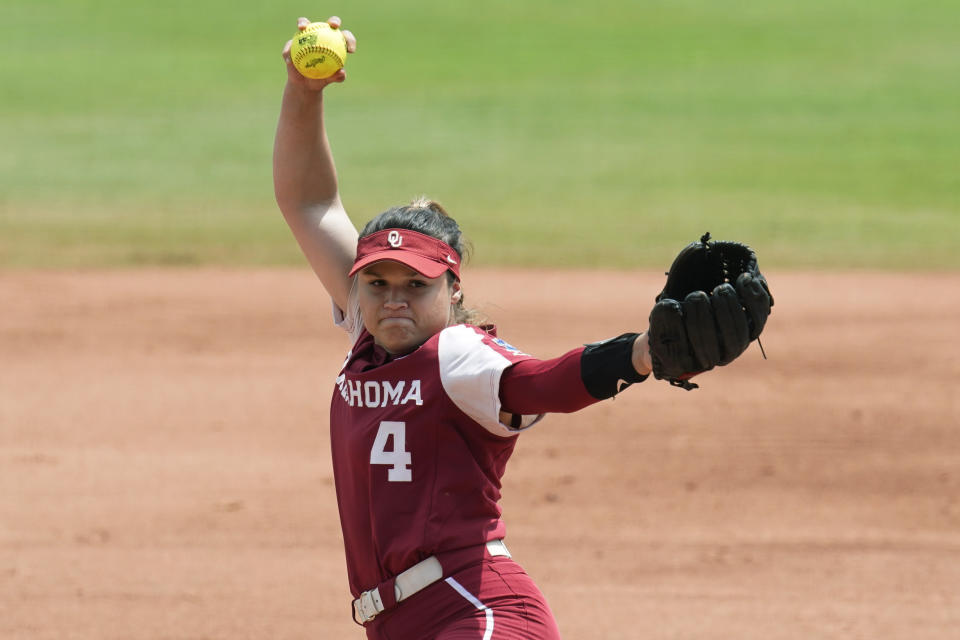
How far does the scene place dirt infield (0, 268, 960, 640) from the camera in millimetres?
5297

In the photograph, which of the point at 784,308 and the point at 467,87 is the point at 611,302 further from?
the point at 467,87

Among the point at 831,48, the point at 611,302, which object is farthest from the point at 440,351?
the point at 831,48

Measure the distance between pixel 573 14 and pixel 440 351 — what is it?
2541 cm

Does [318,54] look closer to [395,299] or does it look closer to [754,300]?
[395,299]

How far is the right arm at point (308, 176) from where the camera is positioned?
139 inches

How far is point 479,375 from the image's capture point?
9.36ft

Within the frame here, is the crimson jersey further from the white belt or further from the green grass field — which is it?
the green grass field

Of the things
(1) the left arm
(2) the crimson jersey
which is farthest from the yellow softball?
(1) the left arm

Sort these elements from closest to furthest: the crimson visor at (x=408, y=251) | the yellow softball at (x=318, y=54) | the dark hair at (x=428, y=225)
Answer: the crimson visor at (x=408, y=251) → the dark hair at (x=428, y=225) → the yellow softball at (x=318, y=54)

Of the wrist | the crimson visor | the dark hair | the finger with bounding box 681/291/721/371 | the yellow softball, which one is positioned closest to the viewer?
the finger with bounding box 681/291/721/371

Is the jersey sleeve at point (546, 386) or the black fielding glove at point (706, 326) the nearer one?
the black fielding glove at point (706, 326)

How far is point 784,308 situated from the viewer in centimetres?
1039

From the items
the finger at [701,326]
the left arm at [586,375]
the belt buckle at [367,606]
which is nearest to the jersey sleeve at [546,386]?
the left arm at [586,375]

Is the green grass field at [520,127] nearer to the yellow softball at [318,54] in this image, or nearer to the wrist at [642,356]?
the yellow softball at [318,54]
